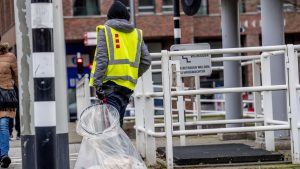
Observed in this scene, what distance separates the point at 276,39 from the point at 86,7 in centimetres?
3751

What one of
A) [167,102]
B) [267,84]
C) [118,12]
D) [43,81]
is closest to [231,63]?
[267,84]

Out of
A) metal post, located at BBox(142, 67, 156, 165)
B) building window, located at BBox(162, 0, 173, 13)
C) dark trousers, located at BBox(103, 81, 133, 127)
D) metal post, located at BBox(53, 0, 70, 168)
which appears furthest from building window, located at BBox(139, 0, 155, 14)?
metal post, located at BBox(53, 0, 70, 168)

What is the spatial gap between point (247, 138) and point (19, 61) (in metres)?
6.93

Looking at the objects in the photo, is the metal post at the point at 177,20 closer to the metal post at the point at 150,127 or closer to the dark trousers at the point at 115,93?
the metal post at the point at 150,127

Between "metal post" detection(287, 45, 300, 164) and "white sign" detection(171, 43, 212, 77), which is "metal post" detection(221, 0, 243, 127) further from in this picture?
"metal post" detection(287, 45, 300, 164)

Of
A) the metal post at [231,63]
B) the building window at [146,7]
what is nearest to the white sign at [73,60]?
the building window at [146,7]

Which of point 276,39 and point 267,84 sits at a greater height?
point 276,39

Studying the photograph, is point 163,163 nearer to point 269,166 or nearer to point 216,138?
point 269,166

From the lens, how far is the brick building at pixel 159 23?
159ft

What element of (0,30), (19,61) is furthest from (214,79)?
(19,61)

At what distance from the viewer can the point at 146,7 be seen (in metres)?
49.5

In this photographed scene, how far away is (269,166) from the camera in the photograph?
9.14 meters

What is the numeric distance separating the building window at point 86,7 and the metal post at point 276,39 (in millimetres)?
36877

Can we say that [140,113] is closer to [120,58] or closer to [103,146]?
[120,58]
